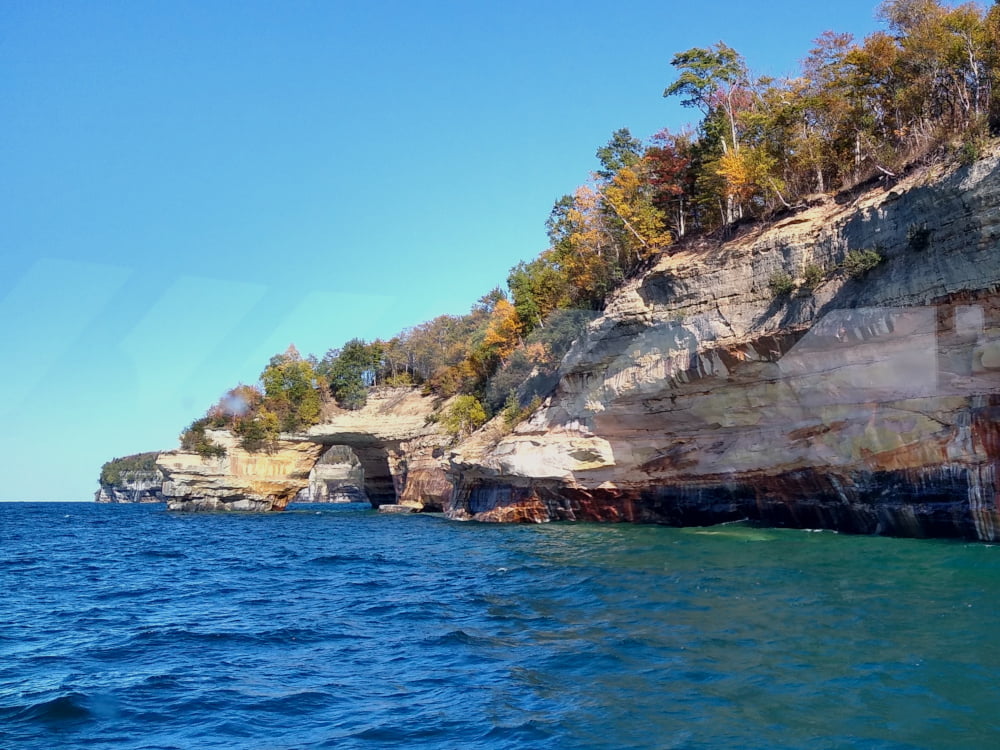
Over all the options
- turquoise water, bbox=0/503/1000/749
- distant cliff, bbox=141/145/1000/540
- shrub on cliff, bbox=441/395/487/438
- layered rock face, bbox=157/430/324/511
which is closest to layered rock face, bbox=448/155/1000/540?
distant cliff, bbox=141/145/1000/540

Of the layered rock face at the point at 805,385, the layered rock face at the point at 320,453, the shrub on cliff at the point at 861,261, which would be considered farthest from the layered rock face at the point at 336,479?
the shrub on cliff at the point at 861,261

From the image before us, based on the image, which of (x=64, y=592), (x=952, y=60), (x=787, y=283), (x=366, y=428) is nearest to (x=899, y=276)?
(x=787, y=283)

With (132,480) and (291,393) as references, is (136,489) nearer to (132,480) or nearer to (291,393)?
(132,480)

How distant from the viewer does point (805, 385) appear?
20.2 meters

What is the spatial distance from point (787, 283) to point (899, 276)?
3.41 meters

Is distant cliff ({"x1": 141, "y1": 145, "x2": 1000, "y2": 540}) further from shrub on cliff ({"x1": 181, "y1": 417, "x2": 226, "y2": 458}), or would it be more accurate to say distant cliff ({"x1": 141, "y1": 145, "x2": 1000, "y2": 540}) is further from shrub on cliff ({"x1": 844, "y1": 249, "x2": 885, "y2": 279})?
shrub on cliff ({"x1": 181, "y1": 417, "x2": 226, "y2": 458})

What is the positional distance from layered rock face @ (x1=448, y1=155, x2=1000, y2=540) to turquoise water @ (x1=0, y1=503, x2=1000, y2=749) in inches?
88.1

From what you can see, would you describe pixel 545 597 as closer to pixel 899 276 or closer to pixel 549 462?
pixel 899 276

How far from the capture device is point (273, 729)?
7059 mm

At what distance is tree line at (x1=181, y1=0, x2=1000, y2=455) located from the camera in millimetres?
20438

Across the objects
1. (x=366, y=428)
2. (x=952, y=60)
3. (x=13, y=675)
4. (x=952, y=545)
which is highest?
(x=952, y=60)

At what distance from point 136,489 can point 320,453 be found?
9192cm

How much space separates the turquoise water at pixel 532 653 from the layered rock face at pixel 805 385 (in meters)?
2.24

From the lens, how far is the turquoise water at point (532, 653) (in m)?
6.76
